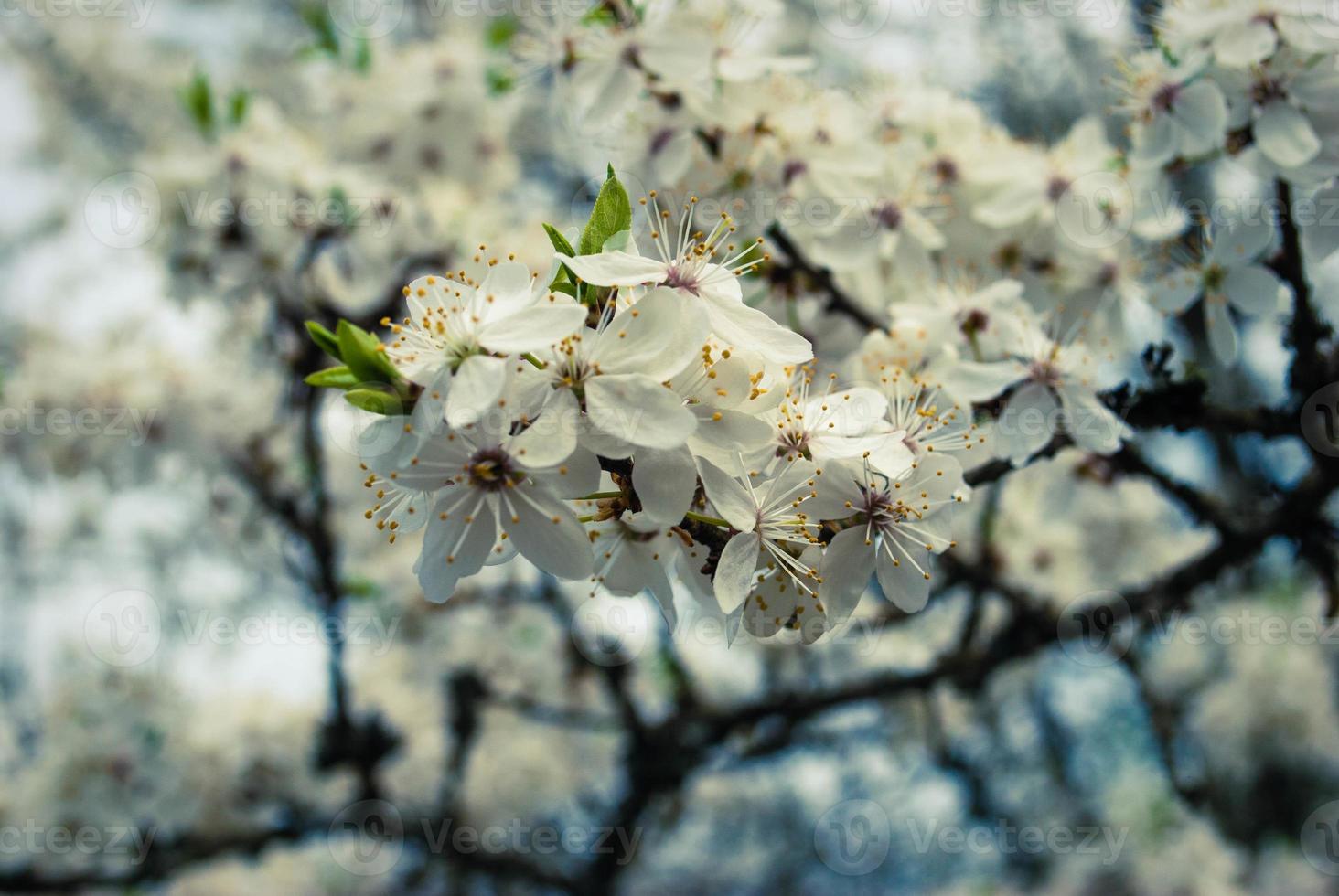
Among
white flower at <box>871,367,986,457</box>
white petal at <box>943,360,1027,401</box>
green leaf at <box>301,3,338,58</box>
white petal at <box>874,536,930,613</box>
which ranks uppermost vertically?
white flower at <box>871,367,986,457</box>

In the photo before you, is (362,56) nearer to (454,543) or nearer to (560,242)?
(560,242)

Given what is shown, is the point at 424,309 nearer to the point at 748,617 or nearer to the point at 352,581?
the point at 748,617

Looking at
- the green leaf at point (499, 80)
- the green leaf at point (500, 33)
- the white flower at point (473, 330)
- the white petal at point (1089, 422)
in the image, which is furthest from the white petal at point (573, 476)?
the green leaf at point (500, 33)

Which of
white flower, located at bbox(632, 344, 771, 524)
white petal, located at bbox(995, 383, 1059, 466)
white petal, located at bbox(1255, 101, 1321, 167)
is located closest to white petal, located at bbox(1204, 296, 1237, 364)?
white petal, located at bbox(1255, 101, 1321, 167)

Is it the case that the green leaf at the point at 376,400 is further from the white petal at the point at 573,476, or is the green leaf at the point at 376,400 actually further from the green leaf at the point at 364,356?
the white petal at the point at 573,476

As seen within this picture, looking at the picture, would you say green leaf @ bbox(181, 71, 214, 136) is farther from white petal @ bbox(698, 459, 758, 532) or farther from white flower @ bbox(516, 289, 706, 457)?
white petal @ bbox(698, 459, 758, 532)

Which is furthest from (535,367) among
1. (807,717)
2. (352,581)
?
(352,581)

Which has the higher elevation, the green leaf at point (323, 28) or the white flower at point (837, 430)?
the white flower at point (837, 430)
